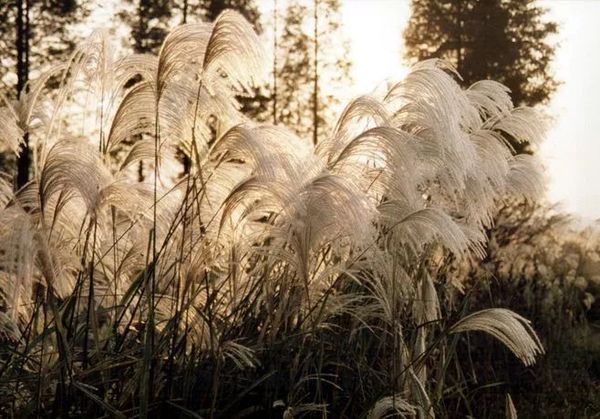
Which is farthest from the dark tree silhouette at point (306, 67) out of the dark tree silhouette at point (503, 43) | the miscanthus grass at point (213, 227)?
the miscanthus grass at point (213, 227)

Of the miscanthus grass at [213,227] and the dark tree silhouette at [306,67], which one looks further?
the dark tree silhouette at [306,67]

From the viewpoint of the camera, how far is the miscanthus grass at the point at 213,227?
11.5ft

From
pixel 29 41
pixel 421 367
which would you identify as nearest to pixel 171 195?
pixel 421 367

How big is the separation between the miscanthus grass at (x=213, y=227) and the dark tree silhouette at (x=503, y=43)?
24.6 meters

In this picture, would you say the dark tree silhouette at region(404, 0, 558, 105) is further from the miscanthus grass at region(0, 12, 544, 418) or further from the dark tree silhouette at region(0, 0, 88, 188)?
the miscanthus grass at region(0, 12, 544, 418)

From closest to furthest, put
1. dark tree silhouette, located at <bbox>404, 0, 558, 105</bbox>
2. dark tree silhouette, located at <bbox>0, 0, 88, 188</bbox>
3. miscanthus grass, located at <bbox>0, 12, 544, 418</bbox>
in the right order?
miscanthus grass, located at <bbox>0, 12, 544, 418</bbox>
dark tree silhouette, located at <bbox>0, 0, 88, 188</bbox>
dark tree silhouette, located at <bbox>404, 0, 558, 105</bbox>

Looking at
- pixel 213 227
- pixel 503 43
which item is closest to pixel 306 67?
pixel 503 43

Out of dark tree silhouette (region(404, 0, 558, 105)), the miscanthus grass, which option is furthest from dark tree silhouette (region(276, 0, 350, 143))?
the miscanthus grass

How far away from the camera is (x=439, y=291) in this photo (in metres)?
5.80

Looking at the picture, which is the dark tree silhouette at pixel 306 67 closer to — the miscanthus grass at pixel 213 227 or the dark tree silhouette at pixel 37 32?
the dark tree silhouette at pixel 37 32

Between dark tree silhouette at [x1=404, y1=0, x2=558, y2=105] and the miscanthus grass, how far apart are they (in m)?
24.6

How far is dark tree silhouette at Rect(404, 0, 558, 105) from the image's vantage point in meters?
28.3

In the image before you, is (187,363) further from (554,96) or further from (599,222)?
(554,96)

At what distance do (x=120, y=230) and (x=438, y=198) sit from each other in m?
1.89
